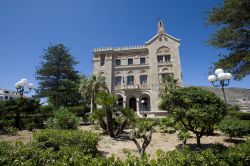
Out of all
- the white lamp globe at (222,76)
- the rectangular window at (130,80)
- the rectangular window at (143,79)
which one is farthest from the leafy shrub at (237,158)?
the rectangular window at (130,80)

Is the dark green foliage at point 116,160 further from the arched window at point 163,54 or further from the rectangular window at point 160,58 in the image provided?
the arched window at point 163,54

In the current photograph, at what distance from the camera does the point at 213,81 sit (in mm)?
11195

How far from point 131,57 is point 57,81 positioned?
15.8 metres

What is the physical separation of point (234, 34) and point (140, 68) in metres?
26.9

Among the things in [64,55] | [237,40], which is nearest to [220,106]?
[237,40]

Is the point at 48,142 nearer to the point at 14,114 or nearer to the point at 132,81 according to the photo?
the point at 14,114

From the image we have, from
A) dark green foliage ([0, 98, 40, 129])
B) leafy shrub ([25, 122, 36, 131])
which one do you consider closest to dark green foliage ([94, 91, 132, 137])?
leafy shrub ([25, 122, 36, 131])

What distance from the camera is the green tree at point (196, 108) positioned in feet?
31.0

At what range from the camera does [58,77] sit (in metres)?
33.5

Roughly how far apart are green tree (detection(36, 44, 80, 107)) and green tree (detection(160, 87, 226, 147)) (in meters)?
25.3

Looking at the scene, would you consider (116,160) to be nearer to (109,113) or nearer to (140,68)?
(109,113)

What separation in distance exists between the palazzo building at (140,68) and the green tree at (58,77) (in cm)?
611

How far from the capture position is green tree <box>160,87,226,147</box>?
945cm

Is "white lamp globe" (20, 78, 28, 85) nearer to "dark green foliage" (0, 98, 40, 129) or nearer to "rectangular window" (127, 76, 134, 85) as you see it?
"dark green foliage" (0, 98, 40, 129)
